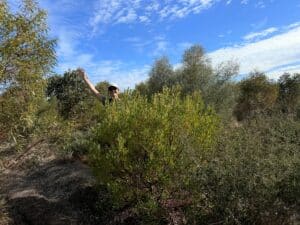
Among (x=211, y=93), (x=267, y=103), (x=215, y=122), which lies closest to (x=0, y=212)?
(x=215, y=122)

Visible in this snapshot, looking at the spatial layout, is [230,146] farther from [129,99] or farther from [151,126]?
[129,99]

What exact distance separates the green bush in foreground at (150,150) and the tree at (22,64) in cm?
126

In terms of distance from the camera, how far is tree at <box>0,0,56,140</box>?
632cm

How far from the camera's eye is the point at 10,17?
6430 mm

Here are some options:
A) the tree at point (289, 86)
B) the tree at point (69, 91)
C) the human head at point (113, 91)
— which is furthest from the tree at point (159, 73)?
the human head at point (113, 91)

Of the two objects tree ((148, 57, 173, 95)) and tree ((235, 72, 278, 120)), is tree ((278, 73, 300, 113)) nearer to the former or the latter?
tree ((235, 72, 278, 120))

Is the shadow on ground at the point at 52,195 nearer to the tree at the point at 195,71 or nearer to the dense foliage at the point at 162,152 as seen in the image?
the dense foliage at the point at 162,152

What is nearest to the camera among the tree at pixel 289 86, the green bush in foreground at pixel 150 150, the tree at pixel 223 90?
the green bush in foreground at pixel 150 150

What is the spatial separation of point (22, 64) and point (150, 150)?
2.31 metres

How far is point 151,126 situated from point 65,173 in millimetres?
4396

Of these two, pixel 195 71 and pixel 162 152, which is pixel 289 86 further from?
pixel 162 152

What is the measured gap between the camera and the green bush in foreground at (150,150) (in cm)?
664

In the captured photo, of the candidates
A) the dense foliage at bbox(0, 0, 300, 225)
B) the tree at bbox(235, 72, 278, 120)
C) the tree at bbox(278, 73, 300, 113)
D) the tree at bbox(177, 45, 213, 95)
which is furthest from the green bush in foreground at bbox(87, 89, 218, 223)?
the tree at bbox(278, 73, 300, 113)

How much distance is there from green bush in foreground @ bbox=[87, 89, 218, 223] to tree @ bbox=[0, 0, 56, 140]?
1.26m
